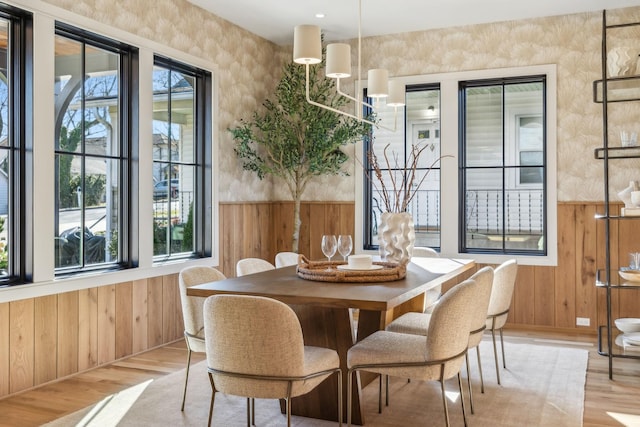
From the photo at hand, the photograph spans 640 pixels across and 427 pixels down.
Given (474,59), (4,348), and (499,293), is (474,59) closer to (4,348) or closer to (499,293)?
(499,293)

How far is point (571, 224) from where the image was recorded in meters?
5.29

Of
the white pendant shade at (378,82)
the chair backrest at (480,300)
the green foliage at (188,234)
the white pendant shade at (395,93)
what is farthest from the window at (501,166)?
the chair backrest at (480,300)

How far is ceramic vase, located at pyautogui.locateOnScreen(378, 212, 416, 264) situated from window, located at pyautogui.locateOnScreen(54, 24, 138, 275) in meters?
1.96

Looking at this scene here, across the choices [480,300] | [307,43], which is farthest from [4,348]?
[480,300]

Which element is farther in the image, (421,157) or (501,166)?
(421,157)

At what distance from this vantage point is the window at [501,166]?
18.5 feet

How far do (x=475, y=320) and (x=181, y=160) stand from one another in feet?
9.82

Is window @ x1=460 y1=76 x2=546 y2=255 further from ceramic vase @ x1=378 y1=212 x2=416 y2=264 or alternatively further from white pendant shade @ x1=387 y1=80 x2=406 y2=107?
ceramic vase @ x1=378 y1=212 x2=416 y2=264

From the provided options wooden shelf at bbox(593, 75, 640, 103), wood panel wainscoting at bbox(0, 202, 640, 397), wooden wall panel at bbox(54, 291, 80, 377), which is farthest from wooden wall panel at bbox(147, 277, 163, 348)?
wooden shelf at bbox(593, 75, 640, 103)

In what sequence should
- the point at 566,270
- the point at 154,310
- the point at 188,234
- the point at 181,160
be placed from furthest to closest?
1. the point at 566,270
2. the point at 188,234
3. the point at 181,160
4. the point at 154,310

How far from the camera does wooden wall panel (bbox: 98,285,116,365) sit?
415 cm

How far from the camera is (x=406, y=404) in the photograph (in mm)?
3367

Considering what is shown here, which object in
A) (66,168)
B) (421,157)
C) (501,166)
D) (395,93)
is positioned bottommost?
(66,168)

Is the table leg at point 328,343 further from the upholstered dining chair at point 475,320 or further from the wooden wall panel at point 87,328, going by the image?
the wooden wall panel at point 87,328
